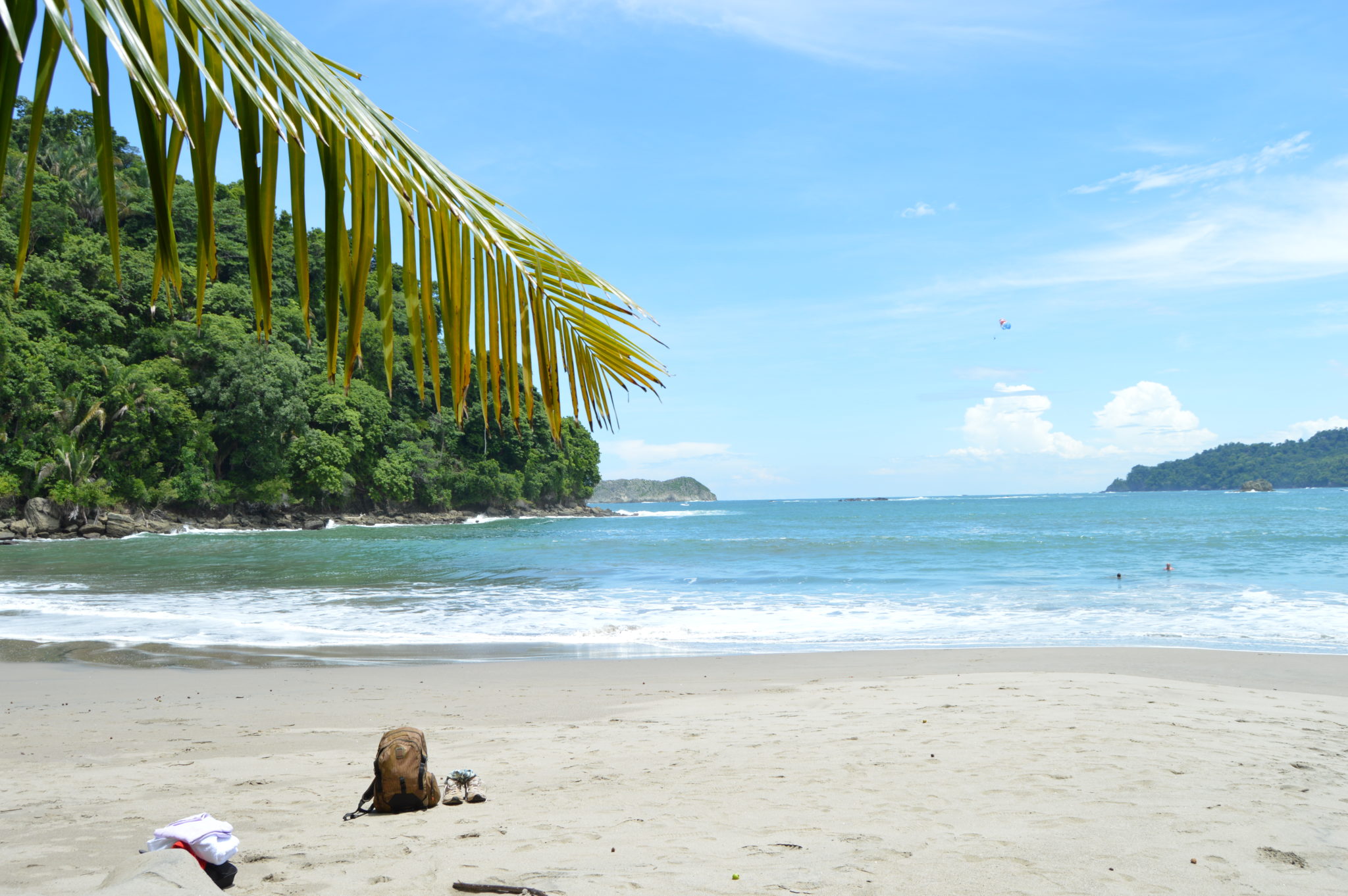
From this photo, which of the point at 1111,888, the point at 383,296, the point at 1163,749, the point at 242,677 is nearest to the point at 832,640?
the point at 1163,749

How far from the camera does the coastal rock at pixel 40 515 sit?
3791cm

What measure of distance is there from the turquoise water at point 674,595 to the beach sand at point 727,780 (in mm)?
2936

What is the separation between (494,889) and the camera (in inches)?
128

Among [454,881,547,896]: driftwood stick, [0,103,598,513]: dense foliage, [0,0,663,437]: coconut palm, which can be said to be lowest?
[454,881,547,896]: driftwood stick

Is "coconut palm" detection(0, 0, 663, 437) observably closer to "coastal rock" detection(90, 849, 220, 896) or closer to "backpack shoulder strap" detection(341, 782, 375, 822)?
"coastal rock" detection(90, 849, 220, 896)

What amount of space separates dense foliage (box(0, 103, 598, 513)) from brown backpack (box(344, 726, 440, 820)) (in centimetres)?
2885

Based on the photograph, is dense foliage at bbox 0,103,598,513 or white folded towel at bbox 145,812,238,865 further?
dense foliage at bbox 0,103,598,513

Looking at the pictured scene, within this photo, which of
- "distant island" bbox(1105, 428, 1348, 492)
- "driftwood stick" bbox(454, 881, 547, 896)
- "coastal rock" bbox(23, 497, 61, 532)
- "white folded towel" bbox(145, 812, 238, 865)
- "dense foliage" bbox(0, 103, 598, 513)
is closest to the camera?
"driftwood stick" bbox(454, 881, 547, 896)

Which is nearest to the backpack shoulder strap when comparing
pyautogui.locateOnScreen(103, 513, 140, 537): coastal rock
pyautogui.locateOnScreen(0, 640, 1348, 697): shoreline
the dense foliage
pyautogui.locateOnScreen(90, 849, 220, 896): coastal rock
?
pyautogui.locateOnScreen(90, 849, 220, 896): coastal rock

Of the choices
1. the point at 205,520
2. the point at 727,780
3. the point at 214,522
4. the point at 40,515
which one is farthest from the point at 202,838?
the point at 214,522

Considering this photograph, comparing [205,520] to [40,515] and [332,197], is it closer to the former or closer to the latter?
[40,515]

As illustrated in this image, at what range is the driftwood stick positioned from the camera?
3.20 m

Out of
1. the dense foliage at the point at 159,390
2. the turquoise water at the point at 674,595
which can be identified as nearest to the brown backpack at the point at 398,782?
the turquoise water at the point at 674,595

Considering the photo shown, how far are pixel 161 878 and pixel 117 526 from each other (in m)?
45.3
